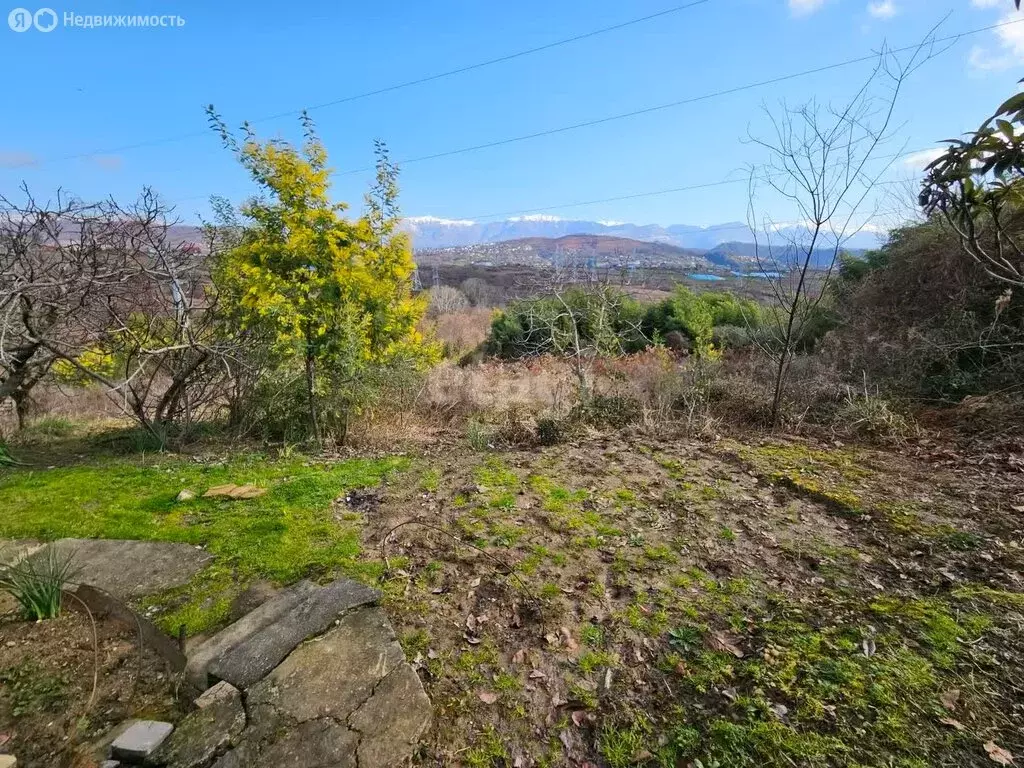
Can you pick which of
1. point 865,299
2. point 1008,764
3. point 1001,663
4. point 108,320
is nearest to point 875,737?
point 1008,764

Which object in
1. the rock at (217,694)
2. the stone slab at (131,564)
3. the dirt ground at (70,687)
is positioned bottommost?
the stone slab at (131,564)

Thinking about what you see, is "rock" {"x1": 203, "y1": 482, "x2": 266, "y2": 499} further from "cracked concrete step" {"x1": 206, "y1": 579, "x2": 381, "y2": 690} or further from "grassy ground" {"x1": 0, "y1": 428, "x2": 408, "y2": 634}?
"cracked concrete step" {"x1": 206, "y1": 579, "x2": 381, "y2": 690}

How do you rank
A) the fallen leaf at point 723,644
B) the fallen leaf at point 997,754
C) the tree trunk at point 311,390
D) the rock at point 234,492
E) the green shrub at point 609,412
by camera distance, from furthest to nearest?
the green shrub at point 609,412, the tree trunk at point 311,390, the rock at point 234,492, the fallen leaf at point 723,644, the fallen leaf at point 997,754

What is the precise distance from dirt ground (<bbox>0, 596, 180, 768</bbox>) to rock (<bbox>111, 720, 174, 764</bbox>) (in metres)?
0.09

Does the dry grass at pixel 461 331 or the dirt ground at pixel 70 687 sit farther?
the dry grass at pixel 461 331

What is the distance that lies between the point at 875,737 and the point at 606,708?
37.0 inches

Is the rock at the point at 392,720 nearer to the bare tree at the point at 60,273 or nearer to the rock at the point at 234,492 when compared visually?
the rock at the point at 234,492

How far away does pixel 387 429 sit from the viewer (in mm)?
6207

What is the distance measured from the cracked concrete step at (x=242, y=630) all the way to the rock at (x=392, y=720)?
0.74m

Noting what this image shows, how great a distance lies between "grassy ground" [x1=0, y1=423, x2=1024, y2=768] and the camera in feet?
5.85

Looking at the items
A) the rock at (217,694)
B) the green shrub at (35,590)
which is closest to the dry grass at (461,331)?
the green shrub at (35,590)

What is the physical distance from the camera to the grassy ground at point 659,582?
5.85 ft

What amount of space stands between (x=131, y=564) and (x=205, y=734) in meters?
1.69

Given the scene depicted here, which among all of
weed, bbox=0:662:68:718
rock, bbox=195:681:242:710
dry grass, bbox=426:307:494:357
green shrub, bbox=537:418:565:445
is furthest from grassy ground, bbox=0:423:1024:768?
dry grass, bbox=426:307:494:357
